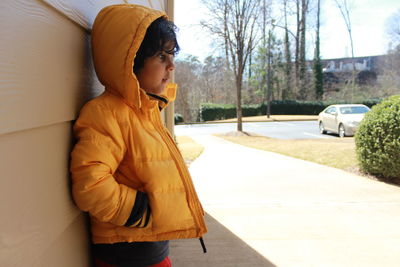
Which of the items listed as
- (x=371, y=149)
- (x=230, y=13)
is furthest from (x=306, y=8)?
(x=371, y=149)

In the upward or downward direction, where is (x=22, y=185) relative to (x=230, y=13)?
downward

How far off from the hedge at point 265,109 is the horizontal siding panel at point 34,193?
2942 cm

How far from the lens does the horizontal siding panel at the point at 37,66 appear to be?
76cm

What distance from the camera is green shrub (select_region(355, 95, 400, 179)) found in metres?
5.67

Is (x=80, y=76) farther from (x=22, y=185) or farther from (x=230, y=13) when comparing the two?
(x=230, y=13)

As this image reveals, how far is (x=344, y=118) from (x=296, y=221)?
12.0 metres

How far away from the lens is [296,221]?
3.78 m

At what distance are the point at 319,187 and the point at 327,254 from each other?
2.63 meters

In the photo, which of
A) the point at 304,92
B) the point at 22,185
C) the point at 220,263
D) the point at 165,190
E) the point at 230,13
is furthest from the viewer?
the point at 304,92

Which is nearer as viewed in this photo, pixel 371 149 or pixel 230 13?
pixel 371 149

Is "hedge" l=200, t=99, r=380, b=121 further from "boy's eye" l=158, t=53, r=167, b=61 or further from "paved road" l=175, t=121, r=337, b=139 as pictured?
"boy's eye" l=158, t=53, r=167, b=61

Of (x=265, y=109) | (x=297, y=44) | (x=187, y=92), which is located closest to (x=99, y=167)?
(x=187, y=92)

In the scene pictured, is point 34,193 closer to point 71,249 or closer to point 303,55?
point 71,249

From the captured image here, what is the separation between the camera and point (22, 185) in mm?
850
